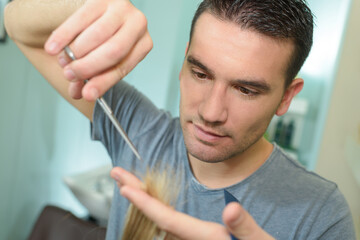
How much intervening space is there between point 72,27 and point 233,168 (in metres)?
0.64

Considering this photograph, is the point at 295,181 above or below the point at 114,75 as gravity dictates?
A: below

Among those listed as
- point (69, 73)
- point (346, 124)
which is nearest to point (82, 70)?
point (69, 73)

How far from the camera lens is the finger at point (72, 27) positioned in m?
0.63

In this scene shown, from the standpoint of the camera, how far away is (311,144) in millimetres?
2912

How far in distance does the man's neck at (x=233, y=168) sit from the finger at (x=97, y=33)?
0.55 m

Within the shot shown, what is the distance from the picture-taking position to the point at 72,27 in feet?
2.11

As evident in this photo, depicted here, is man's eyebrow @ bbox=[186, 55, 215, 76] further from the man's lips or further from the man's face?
the man's lips

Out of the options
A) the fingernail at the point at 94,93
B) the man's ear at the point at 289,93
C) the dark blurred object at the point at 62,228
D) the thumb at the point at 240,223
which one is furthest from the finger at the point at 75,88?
the dark blurred object at the point at 62,228

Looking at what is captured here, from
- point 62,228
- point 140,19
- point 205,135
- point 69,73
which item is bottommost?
point 62,228

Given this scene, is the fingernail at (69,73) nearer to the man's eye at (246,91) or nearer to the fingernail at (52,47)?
the fingernail at (52,47)

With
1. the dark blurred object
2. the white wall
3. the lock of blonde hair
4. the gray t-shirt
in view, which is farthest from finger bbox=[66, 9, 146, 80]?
the white wall

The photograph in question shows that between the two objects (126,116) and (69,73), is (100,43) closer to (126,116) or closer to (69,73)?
(69,73)

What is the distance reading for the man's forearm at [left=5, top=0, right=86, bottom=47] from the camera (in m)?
0.86

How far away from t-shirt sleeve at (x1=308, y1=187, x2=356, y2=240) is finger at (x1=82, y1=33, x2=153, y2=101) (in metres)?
0.66
